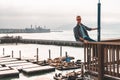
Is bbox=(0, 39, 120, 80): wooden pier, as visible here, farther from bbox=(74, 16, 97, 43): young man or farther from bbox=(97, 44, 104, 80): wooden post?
bbox=(74, 16, 97, 43): young man

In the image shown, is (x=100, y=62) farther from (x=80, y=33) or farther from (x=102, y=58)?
(x=80, y=33)

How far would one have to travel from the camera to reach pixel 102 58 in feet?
26.1

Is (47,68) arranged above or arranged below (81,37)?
below

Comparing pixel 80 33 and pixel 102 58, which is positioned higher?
pixel 80 33

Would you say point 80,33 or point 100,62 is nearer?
point 100,62

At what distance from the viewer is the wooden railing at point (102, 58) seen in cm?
746

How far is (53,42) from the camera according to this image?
83562 mm

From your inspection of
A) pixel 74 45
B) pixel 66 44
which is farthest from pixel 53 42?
pixel 74 45

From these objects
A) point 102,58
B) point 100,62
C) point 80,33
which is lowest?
point 100,62

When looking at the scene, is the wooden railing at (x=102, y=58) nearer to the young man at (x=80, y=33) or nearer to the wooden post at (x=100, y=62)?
the wooden post at (x=100, y=62)

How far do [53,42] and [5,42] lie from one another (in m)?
18.0

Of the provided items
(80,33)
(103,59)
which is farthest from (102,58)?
(80,33)

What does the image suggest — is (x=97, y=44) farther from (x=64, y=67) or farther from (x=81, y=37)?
(x=64, y=67)

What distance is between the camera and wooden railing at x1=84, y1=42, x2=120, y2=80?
7.46 m
